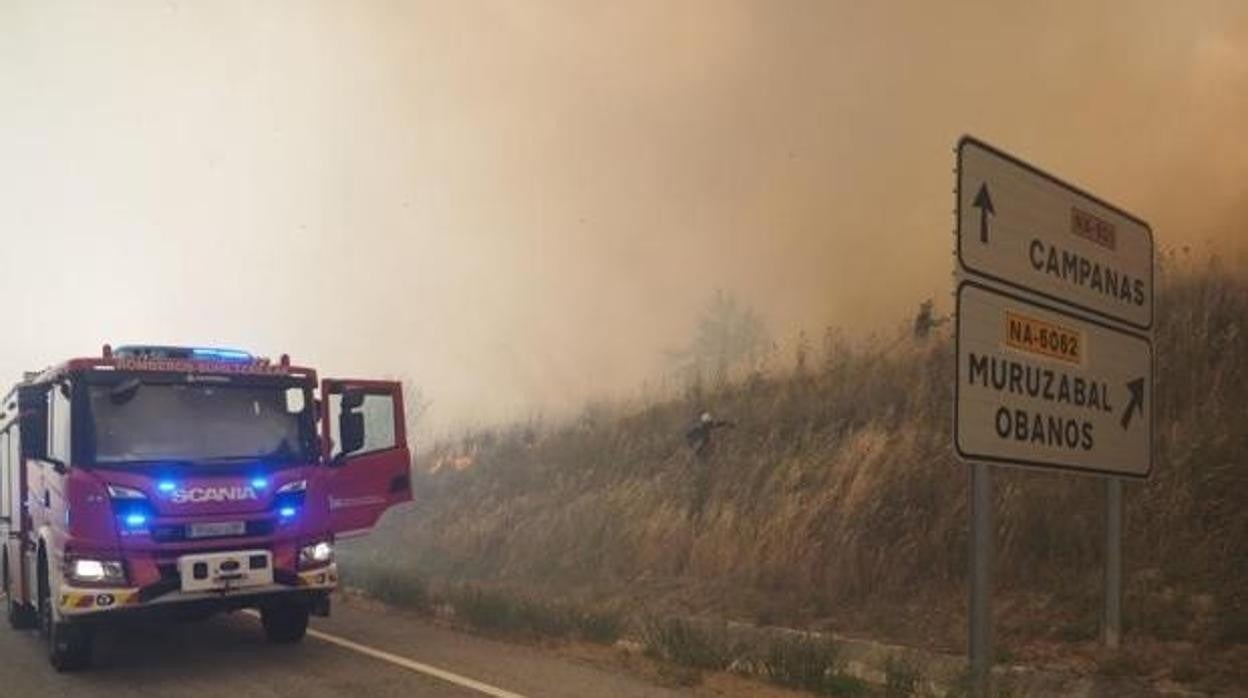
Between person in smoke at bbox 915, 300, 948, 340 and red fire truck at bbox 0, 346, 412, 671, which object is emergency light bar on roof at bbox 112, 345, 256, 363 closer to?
red fire truck at bbox 0, 346, 412, 671

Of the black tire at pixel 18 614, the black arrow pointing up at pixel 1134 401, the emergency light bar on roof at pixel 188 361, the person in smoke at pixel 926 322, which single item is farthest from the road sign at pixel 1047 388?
the black tire at pixel 18 614

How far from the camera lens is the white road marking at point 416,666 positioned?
257 inches

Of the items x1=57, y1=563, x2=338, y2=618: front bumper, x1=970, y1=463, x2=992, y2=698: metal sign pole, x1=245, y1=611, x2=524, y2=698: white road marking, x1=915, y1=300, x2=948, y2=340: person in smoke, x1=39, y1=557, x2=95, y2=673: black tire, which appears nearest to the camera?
x1=970, y1=463, x2=992, y2=698: metal sign pole

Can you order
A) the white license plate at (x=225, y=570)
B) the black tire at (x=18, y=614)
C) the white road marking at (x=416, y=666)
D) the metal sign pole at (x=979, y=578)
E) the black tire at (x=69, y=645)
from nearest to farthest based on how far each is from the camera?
the metal sign pole at (x=979, y=578) < the white road marking at (x=416, y=666) < the white license plate at (x=225, y=570) < the black tire at (x=69, y=645) < the black tire at (x=18, y=614)

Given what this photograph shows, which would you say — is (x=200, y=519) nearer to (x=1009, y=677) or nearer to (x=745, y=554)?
(x=1009, y=677)

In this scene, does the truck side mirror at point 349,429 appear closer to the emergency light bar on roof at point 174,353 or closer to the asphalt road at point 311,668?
the emergency light bar on roof at point 174,353

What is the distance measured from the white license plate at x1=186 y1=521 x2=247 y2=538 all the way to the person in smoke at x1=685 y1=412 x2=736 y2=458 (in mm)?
8348

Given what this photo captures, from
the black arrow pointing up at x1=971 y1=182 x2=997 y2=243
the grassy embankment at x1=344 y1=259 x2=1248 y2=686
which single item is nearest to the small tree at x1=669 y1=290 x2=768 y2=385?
the grassy embankment at x1=344 y1=259 x2=1248 y2=686

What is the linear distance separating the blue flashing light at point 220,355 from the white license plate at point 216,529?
1290 millimetres

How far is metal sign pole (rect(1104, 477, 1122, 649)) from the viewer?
7254 mm

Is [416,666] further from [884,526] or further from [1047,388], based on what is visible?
[884,526]

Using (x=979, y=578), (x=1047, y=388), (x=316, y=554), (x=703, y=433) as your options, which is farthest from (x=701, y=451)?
(x=979, y=578)

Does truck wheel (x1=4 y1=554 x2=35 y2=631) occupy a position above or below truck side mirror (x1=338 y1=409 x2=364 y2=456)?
below

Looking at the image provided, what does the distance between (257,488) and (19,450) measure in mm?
2650
